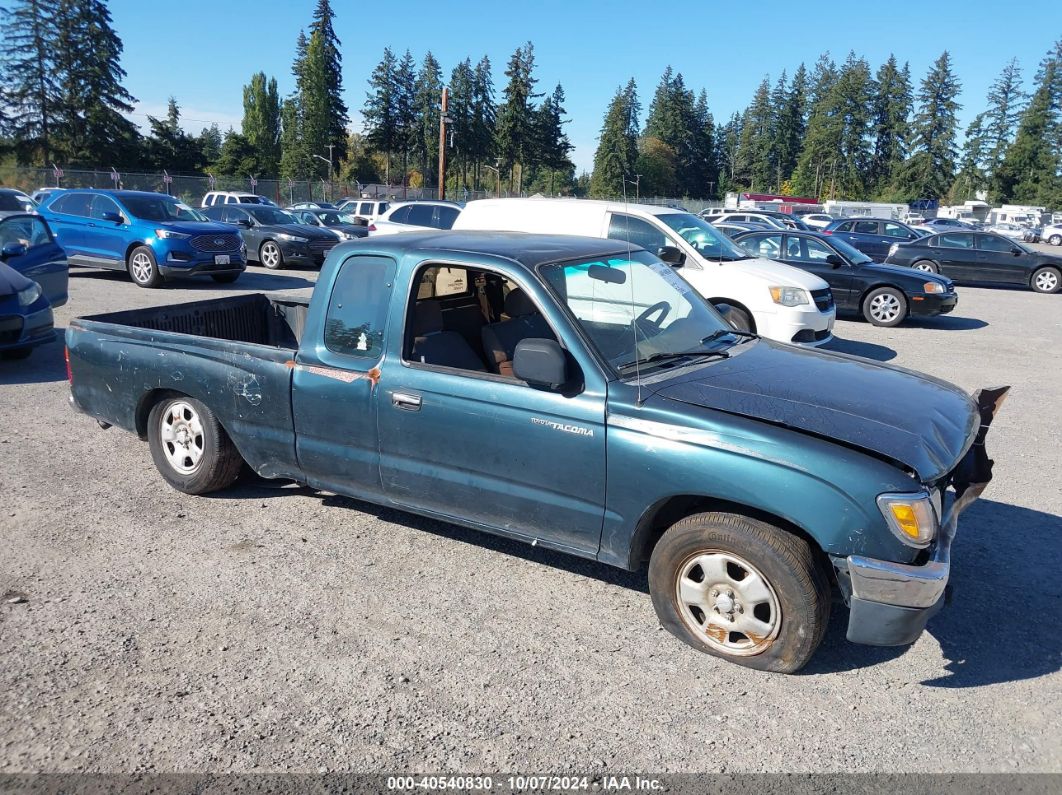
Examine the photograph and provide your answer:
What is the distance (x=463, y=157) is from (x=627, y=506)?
322 feet

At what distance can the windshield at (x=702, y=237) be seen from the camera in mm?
10570

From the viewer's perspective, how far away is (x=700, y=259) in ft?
33.7

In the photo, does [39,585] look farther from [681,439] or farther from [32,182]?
[32,182]

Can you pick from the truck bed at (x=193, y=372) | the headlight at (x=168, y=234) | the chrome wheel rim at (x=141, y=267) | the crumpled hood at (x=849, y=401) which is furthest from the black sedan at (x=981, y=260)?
the truck bed at (x=193, y=372)

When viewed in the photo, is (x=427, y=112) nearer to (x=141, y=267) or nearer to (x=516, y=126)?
(x=516, y=126)

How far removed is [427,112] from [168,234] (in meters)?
90.2

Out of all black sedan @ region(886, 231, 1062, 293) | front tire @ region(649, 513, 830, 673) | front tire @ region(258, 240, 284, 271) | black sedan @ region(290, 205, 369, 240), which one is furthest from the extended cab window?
black sedan @ region(290, 205, 369, 240)

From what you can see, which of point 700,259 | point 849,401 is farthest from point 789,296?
point 849,401

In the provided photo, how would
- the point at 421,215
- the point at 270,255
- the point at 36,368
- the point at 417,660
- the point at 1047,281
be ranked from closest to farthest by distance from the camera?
1. the point at 417,660
2. the point at 36,368
3. the point at 421,215
4. the point at 270,255
5. the point at 1047,281

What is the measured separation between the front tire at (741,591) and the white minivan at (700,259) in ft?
21.4

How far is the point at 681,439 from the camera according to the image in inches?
136

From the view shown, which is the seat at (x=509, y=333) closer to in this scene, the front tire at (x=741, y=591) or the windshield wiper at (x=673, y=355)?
the windshield wiper at (x=673, y=355)

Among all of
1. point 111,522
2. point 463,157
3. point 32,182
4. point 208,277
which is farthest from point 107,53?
point 111,522

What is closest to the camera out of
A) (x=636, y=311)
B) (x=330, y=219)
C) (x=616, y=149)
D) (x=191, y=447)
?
(x=636, y=311)
